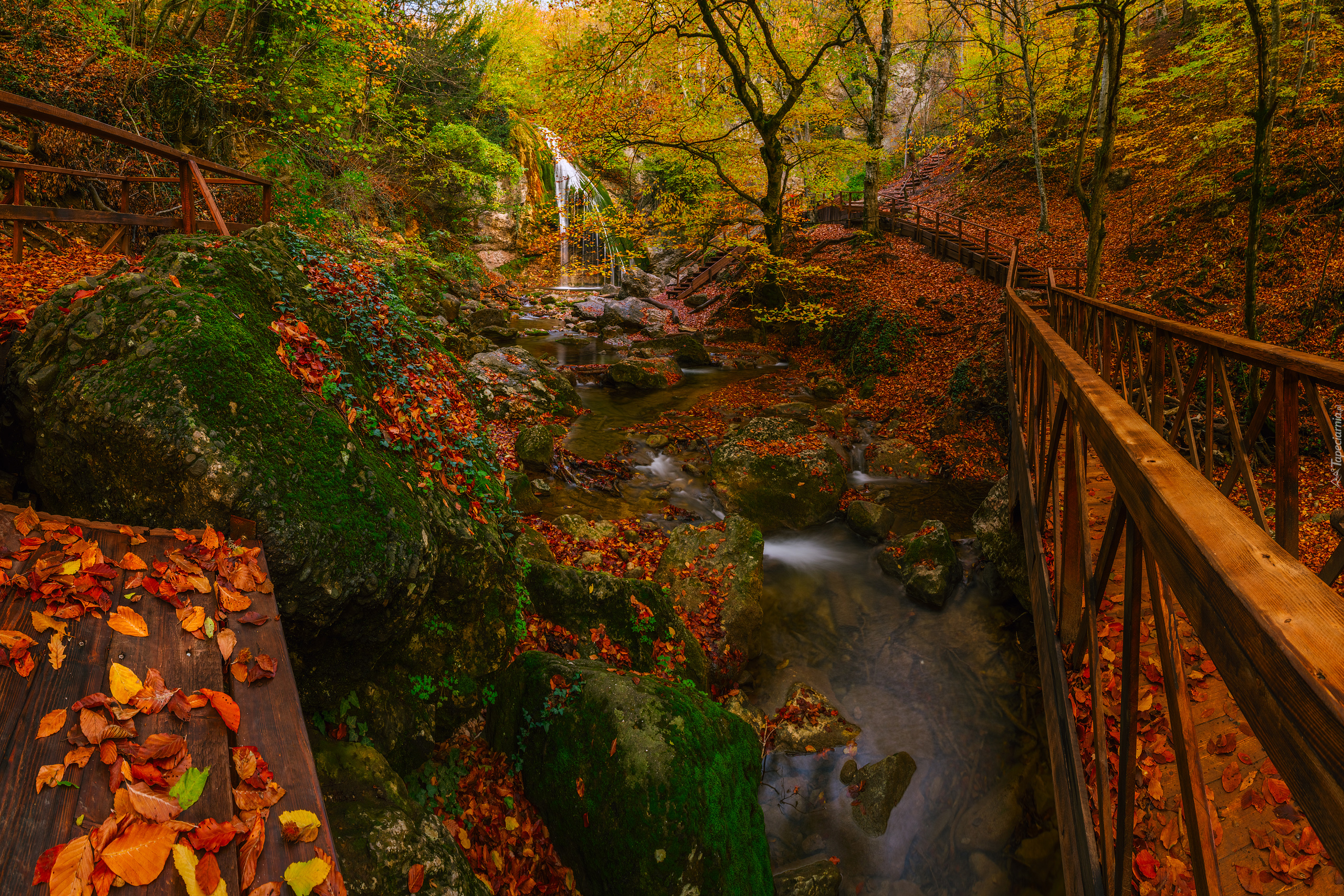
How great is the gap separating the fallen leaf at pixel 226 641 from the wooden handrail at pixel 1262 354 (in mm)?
3623

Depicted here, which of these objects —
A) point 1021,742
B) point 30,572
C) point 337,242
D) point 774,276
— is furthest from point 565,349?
point 30,572

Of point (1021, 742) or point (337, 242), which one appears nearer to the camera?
point (1021, 742)

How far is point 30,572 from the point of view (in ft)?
6.00

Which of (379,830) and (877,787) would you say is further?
(877,787)

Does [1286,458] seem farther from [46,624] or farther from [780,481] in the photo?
[780,481]

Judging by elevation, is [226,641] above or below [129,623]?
below

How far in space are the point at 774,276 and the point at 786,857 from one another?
13.4 m

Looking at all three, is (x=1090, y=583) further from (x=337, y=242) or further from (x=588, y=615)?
(x=337, y=242)

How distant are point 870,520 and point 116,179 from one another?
30.2ft

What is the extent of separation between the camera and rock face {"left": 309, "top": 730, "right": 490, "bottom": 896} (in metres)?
2.19

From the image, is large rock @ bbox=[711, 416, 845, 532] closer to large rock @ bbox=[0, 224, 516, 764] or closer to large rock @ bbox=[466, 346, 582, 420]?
large rock @ bbox=[466, 346, 582, 420]

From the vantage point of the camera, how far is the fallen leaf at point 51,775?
1349mm

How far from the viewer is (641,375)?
1390 cm

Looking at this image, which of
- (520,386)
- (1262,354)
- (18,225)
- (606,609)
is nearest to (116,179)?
(18,225)
